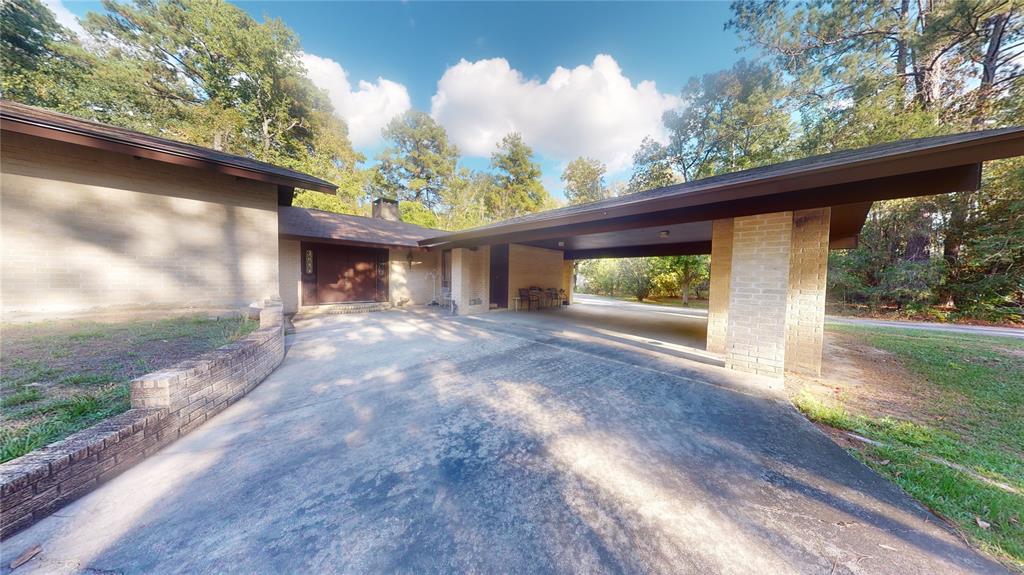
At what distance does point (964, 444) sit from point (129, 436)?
657 centimetres

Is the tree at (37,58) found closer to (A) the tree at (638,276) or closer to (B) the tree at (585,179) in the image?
(B) the tree at (585,179)

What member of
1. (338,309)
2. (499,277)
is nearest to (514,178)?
(499,277)

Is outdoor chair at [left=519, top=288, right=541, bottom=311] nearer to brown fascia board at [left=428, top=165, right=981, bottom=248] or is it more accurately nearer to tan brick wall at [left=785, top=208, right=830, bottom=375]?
brown fascia board at [left=428, top=165, right=981, bottom=248]

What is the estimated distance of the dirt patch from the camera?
10.7ft

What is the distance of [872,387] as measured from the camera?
12.8ft

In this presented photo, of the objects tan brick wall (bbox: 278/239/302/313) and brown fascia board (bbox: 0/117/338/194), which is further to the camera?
tan brick wall (bbox: 278/239/302/313)

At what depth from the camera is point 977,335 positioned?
7.47 meters

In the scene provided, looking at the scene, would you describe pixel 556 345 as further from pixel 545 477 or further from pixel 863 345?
pixel 863 345

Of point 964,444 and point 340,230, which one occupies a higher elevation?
point 340,230

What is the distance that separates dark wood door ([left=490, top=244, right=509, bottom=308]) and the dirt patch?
25.6ft

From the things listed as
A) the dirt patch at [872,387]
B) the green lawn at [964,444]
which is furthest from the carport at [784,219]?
the green lawn at [964,444]

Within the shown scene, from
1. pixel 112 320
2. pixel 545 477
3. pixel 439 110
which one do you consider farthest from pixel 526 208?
pixel 545 477

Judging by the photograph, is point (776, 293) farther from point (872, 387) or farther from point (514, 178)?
point (514, 178)

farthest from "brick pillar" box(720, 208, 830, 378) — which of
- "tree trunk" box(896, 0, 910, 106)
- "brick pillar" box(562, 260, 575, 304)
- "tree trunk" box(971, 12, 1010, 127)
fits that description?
"tree trunk" box(896, 0, 910, 106)
